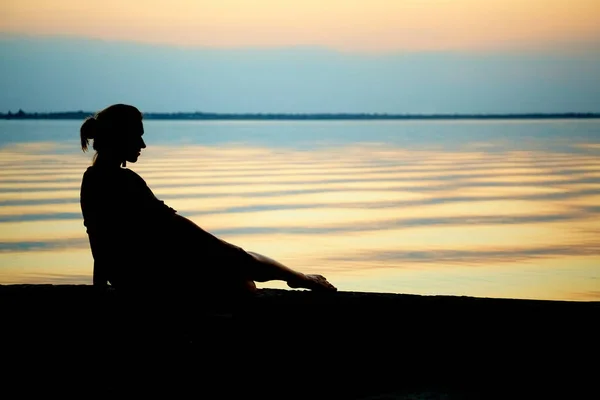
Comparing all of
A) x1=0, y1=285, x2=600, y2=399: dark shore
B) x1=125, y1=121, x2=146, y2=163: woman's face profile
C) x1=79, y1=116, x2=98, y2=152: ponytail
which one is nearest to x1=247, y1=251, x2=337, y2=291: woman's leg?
x1=0, y1=285, x2=600, y2=399: dark shore

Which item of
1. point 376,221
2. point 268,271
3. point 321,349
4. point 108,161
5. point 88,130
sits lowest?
point 321,349

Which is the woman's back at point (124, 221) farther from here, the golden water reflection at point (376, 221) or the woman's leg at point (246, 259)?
the golden water reflection at point (376, 221)

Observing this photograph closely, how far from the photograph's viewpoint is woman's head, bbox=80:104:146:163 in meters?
4.19

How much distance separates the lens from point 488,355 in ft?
14.3

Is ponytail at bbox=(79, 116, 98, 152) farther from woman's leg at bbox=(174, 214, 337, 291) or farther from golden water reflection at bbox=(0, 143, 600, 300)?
golden water reflection at bbox=(0, 143, 600, 300)

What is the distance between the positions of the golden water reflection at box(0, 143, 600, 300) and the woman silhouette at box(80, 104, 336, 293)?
4.29 m

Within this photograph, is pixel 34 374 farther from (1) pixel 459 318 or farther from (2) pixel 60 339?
(1) pixel 459 318

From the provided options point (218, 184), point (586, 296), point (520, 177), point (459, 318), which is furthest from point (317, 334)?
point (520, 177)

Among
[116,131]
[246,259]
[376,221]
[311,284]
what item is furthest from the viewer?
[376,221]

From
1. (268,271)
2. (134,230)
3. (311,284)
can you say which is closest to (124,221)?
(134,230)

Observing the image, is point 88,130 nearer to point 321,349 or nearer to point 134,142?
point 134,142

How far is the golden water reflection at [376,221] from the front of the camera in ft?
30.5

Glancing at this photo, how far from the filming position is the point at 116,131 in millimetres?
4219

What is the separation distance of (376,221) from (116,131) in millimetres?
9234
